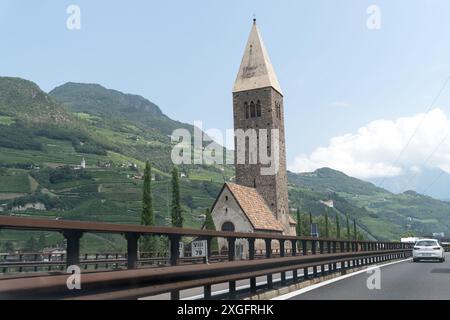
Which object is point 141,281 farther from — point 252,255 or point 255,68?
point 255,68

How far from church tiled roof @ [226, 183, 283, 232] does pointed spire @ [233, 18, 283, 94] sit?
47.9 feet

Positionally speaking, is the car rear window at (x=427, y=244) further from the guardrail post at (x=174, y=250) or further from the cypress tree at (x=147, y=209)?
the cypress tree at (x=147, y=209)

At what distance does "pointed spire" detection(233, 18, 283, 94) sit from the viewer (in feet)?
232

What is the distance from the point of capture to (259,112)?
70062mm

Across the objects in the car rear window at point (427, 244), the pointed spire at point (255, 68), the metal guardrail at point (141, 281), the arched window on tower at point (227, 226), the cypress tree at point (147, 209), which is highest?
the pointed spire at point (255, 68)

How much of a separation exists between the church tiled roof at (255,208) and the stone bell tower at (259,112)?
195cm

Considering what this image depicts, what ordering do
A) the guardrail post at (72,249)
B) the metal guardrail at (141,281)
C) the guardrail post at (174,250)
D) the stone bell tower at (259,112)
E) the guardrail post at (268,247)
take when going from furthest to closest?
the stone bell tower at (259,112), the guardrail post at (268,247), the guardrail post at (174,250), the guardrail post at (72,249), the metal guardrail at (141,281)

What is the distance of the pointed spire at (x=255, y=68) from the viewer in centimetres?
7062

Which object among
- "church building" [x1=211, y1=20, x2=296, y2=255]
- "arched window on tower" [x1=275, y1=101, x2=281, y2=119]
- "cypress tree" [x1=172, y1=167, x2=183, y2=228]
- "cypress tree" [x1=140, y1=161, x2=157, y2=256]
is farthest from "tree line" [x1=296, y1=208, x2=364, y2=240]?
"cypress tree" [x1=140, y1=161, x2=157, y2=256]

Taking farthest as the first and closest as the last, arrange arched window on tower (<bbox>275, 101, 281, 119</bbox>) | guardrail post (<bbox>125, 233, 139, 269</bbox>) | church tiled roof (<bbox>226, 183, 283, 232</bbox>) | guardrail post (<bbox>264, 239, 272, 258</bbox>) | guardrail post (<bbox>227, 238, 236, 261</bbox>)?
arched window on tower (<bbox>275, 101, 281, 119</bbox>)
church tiled roof (<bbox>226, 183, 283, 232</bbox>)
guardrail post (<bbox>264, 239, 272, 258</bbox>)
guardrail post (<bbox>227, 238, 236, 261</bbox>)
guardrail post (<bbox>125, 233, 139, 269</bbox>)

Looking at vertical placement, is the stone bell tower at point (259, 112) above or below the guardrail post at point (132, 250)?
above

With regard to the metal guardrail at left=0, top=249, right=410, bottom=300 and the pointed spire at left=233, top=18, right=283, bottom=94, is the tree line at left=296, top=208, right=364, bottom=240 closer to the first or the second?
the pointed spire at left=233, top=18, right=283, bottom=94

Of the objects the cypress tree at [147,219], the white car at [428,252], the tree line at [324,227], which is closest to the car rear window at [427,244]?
the white car at [428,252]

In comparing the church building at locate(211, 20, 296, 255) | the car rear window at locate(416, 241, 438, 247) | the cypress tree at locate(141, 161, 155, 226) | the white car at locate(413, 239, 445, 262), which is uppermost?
the church building at locate(211, 20, 296, 255)
